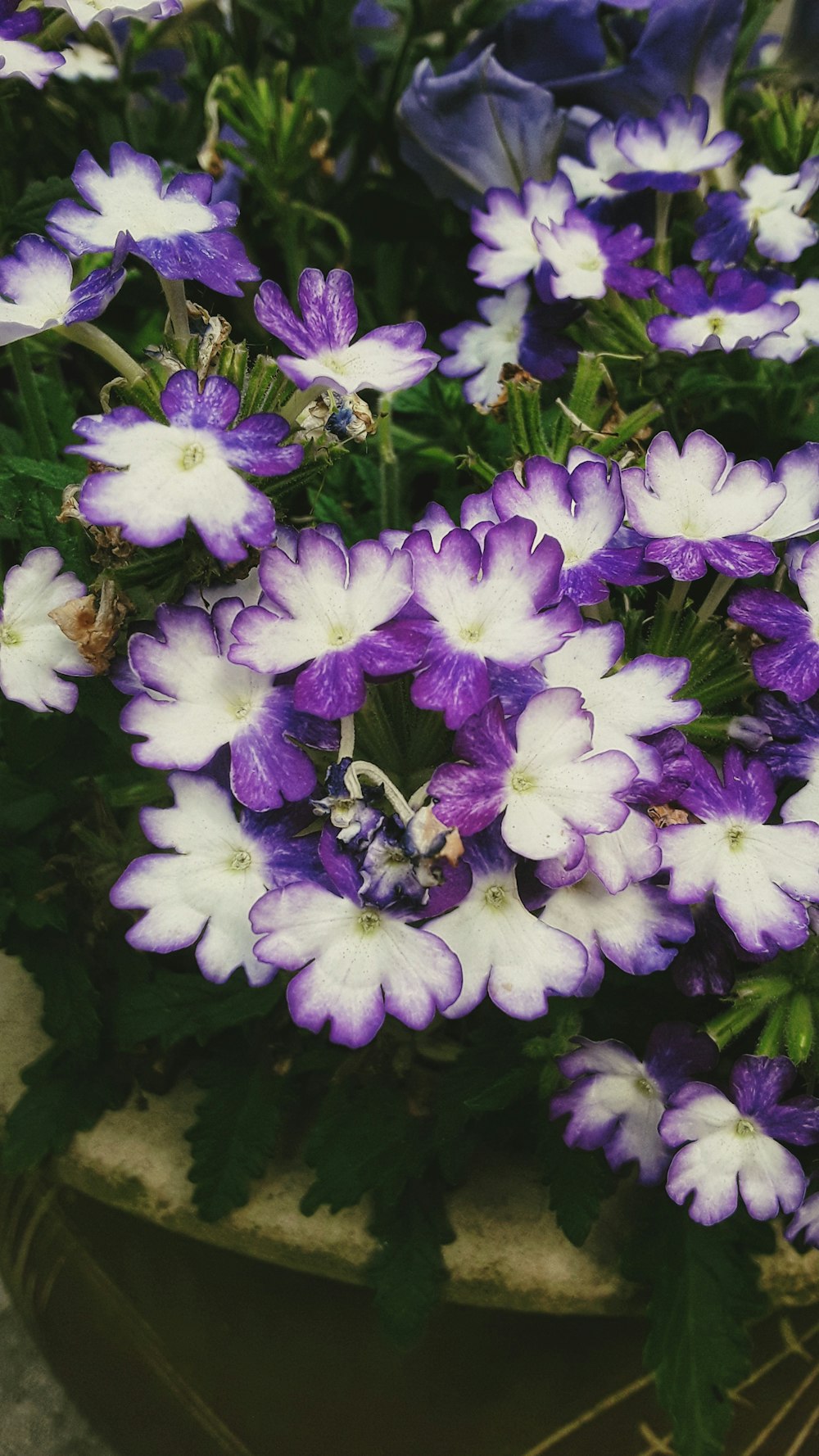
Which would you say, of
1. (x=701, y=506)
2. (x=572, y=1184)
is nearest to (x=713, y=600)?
(x=701, y=506)

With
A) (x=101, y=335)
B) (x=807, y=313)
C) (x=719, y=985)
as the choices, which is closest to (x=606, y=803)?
(x=719, y=985)

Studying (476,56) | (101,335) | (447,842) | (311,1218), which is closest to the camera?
(447,842)

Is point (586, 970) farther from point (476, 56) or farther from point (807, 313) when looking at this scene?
point (476, 56)

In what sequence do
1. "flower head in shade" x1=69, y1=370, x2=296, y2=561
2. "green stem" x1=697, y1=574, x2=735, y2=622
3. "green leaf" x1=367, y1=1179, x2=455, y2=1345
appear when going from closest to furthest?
"flower head in shade" x1=69, y1=370, x2=296, y2=561, "green stem" x1=697, y1=574, x2=735, y2=622, "green leaf" x1=367, y1=1179, x2=455, y2=1345

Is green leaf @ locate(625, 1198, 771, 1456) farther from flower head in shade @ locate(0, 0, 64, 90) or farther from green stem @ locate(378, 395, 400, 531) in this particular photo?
flower head in shade @ locate(0, 0, 64, 90)

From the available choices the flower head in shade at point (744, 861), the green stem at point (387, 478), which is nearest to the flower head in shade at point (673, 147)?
the green stem at point (387, 478)

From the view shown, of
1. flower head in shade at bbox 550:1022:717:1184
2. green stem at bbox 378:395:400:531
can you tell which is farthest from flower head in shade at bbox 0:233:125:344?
flower head in shade at bbox 550:1022:717:1184
